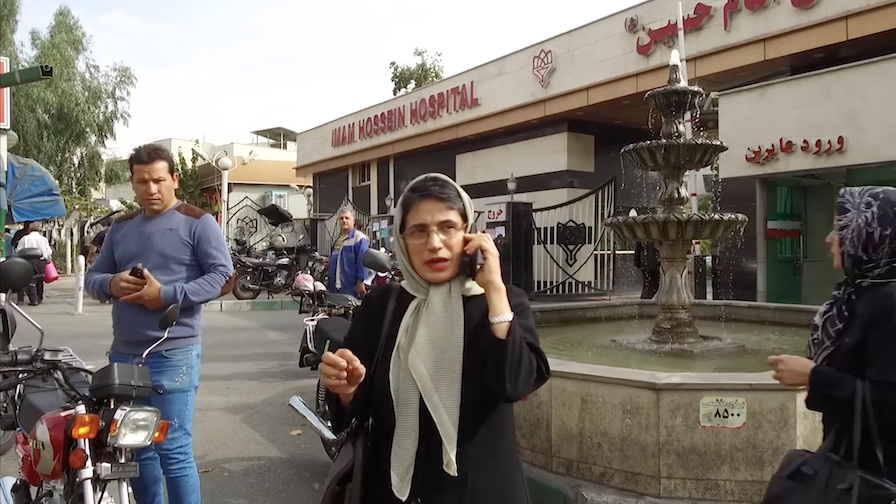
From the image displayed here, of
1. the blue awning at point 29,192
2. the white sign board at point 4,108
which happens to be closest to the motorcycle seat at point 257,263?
the blue awning at point 29,192

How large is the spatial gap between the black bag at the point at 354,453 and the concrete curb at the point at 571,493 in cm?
153

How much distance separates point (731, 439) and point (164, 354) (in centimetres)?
263

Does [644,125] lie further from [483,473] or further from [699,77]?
[483,473]

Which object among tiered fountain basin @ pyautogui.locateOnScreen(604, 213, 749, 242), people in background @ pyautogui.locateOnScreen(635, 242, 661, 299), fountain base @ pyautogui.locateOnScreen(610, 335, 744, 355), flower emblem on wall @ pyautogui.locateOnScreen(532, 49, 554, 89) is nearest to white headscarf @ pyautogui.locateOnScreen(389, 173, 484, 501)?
tiered fountain basin @ pyautogui.locateOnScreen(604, 213, 749, 242)

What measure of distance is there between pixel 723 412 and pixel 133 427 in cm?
253

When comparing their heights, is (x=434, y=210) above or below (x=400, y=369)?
above

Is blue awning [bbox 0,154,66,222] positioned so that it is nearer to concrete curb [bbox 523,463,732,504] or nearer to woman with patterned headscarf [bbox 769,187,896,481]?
concrete curb [bbox 523,463,732,504]

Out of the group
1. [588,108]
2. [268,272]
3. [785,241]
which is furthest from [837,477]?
[268,272]

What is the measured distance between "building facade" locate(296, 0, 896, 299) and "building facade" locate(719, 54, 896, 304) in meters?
0.21

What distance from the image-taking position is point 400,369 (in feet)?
5.89

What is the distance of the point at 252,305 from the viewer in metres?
14.0

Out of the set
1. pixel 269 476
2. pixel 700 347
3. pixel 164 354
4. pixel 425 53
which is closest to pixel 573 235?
pixel 700 347

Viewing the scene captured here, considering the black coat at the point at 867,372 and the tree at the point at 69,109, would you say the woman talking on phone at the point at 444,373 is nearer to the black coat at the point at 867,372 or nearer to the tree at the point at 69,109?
the black coat at the point at 867,372

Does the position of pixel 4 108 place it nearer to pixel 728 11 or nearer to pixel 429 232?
pixel 429 232
